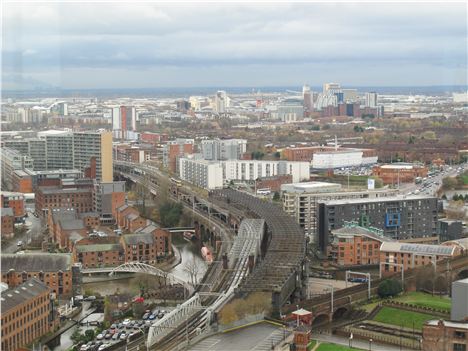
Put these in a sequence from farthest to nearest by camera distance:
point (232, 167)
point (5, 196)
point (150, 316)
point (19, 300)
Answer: point (232, 167), point (5, 196), point (150, 316), point (19, 300)

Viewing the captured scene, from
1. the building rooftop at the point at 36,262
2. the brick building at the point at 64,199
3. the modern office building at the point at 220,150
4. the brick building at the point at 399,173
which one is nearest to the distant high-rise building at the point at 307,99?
the modern office building at the point at 220,150

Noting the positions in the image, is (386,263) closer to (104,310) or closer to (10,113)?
(104,310)

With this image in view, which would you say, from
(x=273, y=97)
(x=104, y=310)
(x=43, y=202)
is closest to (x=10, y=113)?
(x=43, y=202)

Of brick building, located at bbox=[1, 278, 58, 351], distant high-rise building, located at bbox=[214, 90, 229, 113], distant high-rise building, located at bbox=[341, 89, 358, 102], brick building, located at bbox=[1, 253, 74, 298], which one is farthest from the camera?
distant high-rise building, located at bbox=[214, 90, 229, 113]

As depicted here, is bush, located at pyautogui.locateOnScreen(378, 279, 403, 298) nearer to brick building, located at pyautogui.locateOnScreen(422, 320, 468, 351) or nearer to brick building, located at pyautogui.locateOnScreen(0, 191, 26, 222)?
brick building, located at pyautogui.locateOnScreen(422, 320, 468, 351)

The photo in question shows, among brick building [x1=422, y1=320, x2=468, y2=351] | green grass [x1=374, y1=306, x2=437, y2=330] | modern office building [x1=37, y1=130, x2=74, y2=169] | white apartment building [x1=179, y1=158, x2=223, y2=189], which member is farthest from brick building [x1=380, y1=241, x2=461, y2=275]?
modern office building [x1=37, y1=130, x2=74, y2=169]

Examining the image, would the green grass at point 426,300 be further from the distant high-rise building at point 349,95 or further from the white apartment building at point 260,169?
the distant high-rise building at point 349,95

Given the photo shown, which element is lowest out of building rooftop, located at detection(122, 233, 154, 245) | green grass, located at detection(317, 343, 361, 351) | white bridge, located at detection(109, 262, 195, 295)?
white bridge, located at detection(109, 262, 195, 295)
